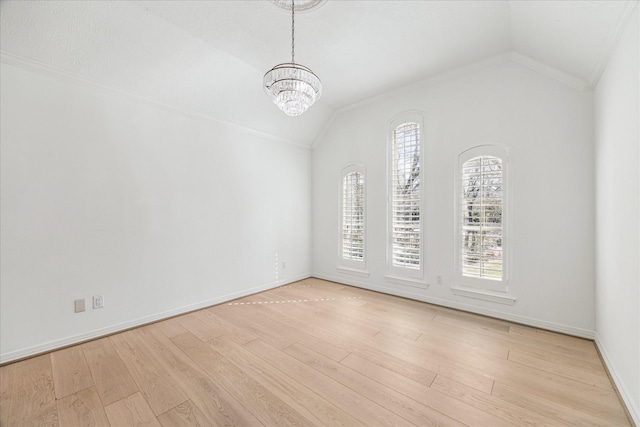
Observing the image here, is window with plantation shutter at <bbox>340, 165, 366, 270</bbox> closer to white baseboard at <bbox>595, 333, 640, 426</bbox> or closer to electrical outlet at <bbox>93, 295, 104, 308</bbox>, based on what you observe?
white baseboard at <bbox>595, 333, 640, 426</bbox>

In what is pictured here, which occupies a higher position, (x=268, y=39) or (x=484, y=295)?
(x=268, y=39)

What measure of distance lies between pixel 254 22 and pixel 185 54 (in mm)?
833

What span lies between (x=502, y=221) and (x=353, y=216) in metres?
2.08


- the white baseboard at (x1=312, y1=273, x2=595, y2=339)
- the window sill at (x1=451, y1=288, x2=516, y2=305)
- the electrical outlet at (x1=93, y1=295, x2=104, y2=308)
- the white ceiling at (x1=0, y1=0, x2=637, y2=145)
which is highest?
the white ceiling at (x1=0, y1=0, x2=637, y2=145)

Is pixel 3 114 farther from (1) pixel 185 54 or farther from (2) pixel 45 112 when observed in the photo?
(1) pixel 185 54

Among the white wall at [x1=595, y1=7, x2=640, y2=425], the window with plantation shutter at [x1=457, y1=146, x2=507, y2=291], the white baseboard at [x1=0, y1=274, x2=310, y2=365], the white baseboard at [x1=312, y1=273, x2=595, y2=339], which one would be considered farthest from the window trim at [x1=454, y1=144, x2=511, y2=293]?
the white baseboard at [x1=0, y1=274, x2=310, y2=365]

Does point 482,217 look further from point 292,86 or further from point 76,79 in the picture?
point 76,79

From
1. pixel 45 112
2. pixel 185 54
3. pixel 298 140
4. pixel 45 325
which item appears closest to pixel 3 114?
pixel 45 112

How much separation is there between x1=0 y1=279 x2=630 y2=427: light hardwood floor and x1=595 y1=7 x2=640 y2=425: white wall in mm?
264

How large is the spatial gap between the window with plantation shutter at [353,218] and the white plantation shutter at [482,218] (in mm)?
1483

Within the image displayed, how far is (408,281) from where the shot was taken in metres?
3.77

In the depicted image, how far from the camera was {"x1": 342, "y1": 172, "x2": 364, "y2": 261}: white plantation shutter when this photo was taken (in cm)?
436

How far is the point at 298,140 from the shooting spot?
4.70 metres

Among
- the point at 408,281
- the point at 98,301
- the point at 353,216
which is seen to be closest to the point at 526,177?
the point at 408,281
